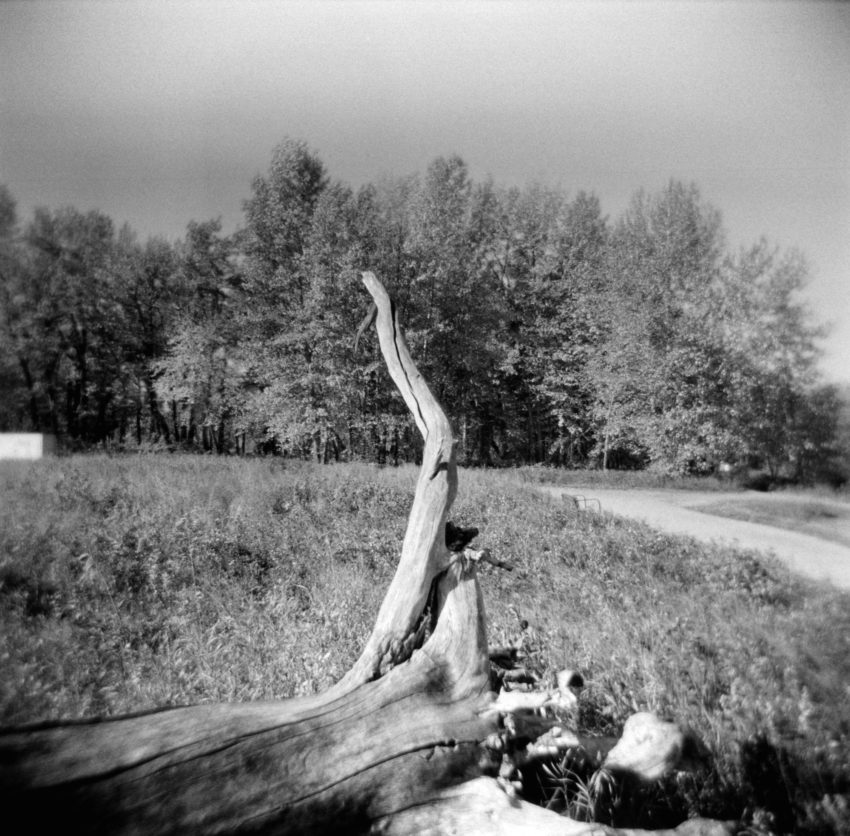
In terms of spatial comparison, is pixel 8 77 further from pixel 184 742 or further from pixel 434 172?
pixel 184 742

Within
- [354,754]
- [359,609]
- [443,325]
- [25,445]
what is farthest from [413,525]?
[25,445]

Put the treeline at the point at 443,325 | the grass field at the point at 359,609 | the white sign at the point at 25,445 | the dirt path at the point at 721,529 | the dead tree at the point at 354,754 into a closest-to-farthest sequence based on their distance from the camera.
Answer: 1. the dead tree at the point at 354,754
2. the grass field at the point at 359,609
3. the white sign at the point at 25,445
4. the dirt path at the point at 721,529
5. the treeline at the point at 443,325

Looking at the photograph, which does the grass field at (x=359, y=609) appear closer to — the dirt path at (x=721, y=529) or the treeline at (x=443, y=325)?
the dirt path at (x=721, y=529)

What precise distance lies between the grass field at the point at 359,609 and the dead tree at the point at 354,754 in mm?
453

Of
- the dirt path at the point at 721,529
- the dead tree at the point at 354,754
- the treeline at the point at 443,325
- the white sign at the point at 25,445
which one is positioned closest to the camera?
the dead tree at the point at 354,754

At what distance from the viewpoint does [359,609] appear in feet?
13.3

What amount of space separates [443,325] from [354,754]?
2867mm

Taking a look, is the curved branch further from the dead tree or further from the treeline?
the treeline

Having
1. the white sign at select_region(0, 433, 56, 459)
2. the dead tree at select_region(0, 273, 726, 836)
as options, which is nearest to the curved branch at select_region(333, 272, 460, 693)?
the dead tree at select_region(0, 273, 726, 836)

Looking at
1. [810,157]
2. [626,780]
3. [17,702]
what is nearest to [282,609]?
[17,702]

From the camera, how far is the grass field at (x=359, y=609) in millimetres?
2480

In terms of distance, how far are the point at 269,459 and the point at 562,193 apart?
3.29 m

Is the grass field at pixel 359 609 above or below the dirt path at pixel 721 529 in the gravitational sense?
below

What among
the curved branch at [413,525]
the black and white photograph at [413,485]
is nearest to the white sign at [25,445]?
the black and white photograph at [413,485]
